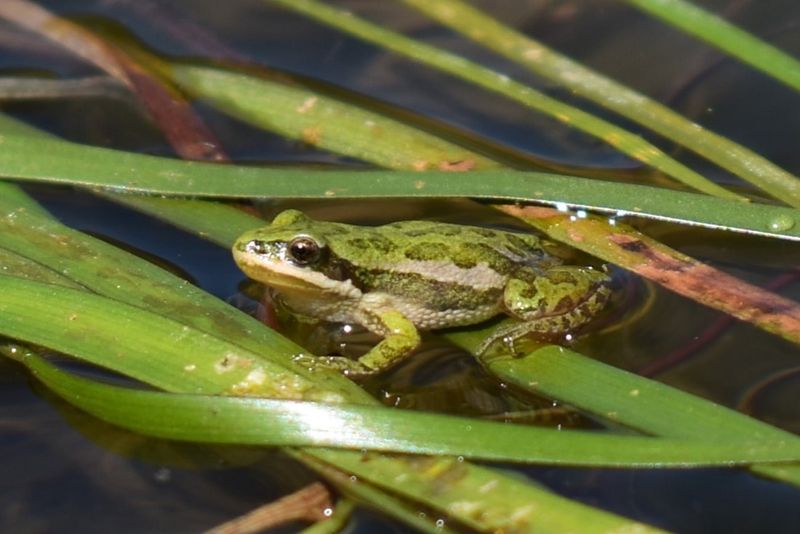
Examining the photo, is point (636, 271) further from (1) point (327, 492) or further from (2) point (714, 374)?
(1) point (327, 492)

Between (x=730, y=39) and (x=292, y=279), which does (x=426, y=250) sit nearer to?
(x=292, y=279)

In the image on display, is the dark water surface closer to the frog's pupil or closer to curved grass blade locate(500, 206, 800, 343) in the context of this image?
curved grass blade locate(500, 206, 800, 343)

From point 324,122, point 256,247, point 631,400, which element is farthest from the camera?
point 324,122

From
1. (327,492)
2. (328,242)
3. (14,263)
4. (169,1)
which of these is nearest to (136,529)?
(327,492)

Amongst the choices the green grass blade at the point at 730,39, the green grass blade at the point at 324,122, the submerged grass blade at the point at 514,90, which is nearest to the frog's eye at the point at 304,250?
the green grass blade at the point at 324,122

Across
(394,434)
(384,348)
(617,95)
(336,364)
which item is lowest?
(394,434)

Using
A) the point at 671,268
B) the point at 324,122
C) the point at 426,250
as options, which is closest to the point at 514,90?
the point at 324,122
